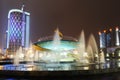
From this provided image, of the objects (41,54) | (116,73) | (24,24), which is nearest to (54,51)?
(41,54)

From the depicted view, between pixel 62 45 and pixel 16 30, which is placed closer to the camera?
pixel 62 45

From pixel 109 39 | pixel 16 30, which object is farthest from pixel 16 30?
pixel 109 39

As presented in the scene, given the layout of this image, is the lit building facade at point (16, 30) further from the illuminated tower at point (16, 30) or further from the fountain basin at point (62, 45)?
the fountain basin at point (62, 45)

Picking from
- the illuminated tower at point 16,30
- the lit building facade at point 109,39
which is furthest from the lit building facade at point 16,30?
the lit building facade at point 109,39

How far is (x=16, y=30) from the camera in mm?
93562

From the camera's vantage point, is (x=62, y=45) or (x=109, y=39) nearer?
(x=62, y=45)

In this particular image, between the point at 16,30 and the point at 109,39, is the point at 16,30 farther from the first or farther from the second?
the point at 109,39

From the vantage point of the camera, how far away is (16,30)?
3684 inches

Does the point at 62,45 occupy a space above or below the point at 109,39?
below

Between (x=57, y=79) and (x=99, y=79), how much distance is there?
9.75 ft

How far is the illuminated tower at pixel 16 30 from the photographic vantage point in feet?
300

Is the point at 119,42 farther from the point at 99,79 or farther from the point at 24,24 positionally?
the point at 99,79

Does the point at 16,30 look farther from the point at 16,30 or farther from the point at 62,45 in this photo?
the point at 62,45

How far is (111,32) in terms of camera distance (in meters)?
84.6
